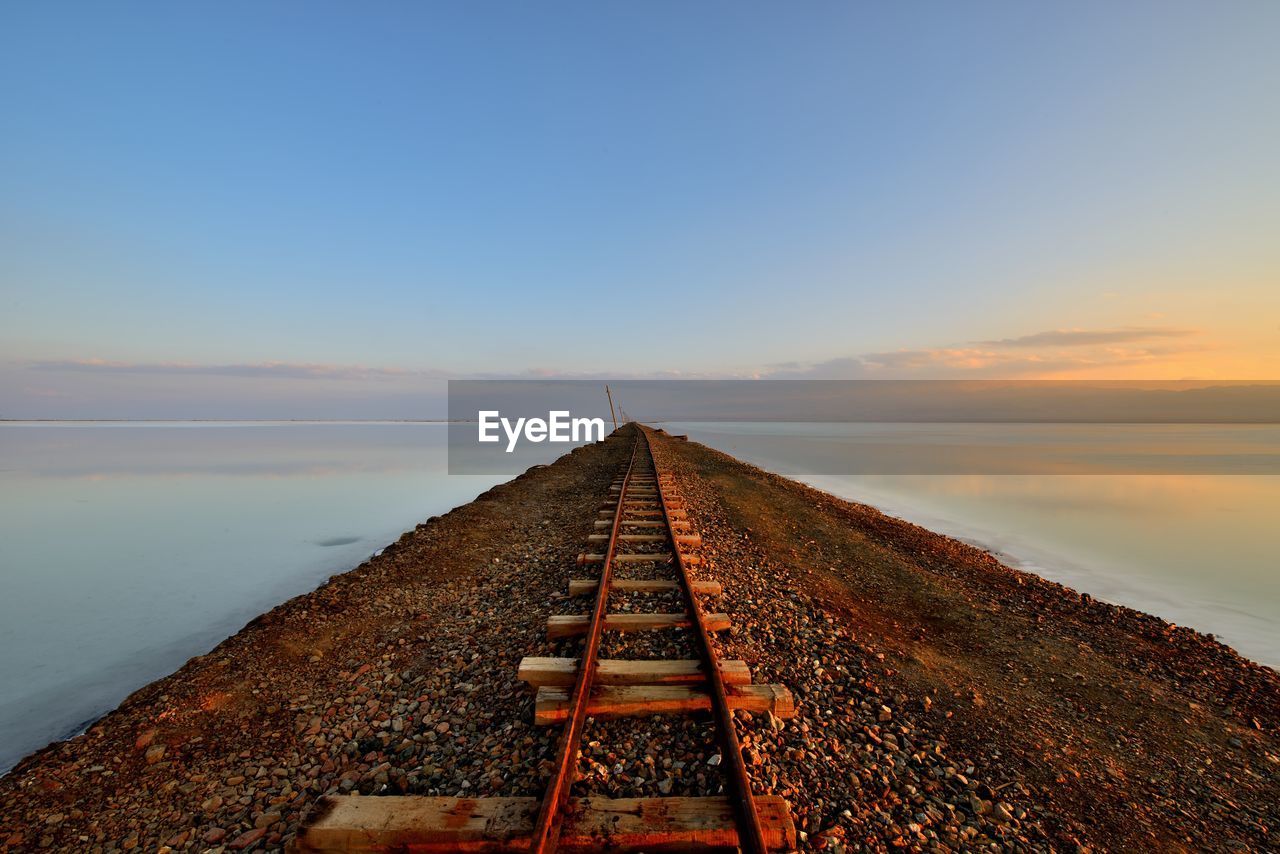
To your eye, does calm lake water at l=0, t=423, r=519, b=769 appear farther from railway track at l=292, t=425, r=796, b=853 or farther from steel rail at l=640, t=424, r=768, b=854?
steel rail at l=640, t=424, r=768, b=854

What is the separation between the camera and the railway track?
258 cm

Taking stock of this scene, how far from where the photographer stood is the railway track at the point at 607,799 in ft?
8.45

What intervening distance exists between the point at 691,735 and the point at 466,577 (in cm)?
529

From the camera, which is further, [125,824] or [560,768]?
[125,824]

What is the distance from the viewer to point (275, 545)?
12.4m

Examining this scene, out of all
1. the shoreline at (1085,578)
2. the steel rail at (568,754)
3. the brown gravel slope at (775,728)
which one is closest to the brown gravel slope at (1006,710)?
the brown gravel slope at (775,728)

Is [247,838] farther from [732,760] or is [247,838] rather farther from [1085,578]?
[1085,578]

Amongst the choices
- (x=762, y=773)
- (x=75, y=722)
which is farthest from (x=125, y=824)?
(x=762, y=773)

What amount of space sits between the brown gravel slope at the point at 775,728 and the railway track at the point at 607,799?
18 centimetres

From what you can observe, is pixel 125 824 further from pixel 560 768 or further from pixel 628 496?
pixel 628 496

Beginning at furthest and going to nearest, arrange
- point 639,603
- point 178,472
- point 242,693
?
point 178,472 → point 639,603 → point 242,693

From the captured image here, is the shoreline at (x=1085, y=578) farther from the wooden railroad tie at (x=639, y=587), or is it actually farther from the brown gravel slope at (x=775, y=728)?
the wooden railroad tie at (x=639, y=587)

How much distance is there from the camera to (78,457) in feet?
112

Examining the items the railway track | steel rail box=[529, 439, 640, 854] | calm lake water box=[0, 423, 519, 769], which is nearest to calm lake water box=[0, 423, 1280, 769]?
calm lake water box=[0, 423, 519, 769]
